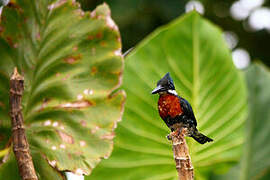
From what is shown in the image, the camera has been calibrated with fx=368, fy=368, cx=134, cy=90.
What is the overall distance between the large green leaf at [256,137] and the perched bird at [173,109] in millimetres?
73

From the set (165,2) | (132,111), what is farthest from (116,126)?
(165,2)

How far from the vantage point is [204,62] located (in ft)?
0.90

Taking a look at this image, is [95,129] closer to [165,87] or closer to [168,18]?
[165,87]

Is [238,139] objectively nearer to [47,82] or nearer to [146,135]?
[146,135]

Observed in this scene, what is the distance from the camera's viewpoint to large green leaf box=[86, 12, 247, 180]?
0.24 m

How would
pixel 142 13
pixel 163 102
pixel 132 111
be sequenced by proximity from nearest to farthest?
1. pixel 163 102
2. pixel 132 111
3. pixel 142 13

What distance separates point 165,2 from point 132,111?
44.4 inches

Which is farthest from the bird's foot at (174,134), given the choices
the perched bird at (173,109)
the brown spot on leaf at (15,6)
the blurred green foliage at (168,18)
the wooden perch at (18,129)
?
the blurred green foliage at (168,18)

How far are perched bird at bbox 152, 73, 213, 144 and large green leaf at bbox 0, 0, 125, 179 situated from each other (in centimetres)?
12

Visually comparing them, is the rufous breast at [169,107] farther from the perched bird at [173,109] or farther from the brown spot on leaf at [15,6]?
the brown spot on leaf at [15,6]

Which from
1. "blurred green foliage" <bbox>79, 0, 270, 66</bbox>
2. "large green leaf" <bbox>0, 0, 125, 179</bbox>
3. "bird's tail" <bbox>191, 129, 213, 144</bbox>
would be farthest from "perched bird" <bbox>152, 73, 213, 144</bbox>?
"blurred green foliage" <bbox>79, 0, 270, 66</bbox>

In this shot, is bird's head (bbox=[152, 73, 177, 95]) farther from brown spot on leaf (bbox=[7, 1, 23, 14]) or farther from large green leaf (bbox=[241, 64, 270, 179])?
brown spot on leaf (bbox=[7, 1, 23, 14])

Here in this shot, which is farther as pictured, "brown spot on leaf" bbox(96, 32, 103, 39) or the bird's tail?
"brown spot on leaf" bbox(96, 32, 103, 39)

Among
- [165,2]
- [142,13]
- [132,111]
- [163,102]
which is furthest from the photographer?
[142,13]
